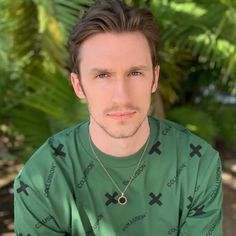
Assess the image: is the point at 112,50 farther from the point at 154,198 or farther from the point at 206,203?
the point at 206,203

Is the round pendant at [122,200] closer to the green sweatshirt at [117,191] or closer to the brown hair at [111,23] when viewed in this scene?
the green sweatshirt at [117,191]

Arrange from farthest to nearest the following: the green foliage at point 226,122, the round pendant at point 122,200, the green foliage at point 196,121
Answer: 1. the green foliage at point 226,122
2. the green foliage at point 196,121
3. the round pendant at point 122,200

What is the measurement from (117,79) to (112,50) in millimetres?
85

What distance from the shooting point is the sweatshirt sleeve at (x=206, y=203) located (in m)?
1.64

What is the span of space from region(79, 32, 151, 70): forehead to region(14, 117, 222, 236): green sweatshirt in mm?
268

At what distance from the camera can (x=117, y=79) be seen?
1.49 m

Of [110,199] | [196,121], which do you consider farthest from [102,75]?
[196,121]

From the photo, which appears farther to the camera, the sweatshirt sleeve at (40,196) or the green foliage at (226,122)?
the green foliage at (226,122)

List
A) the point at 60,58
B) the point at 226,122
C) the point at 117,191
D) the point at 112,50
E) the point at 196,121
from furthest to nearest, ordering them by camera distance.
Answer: the point at 226,122 → the point at 196,121 → the point at 60,58 → the point at 117,191 → the point at 112,50

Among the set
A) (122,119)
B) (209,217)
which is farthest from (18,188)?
(209,217)

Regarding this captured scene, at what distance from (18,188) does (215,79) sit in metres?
3.49

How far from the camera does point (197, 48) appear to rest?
3811 mm

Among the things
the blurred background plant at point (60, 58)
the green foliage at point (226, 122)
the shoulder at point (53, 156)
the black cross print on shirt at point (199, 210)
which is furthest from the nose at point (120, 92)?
the green foliage at point (226, 122)

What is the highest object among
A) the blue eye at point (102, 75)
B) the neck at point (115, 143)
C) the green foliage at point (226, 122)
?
the blue eye at point (102, 75)
